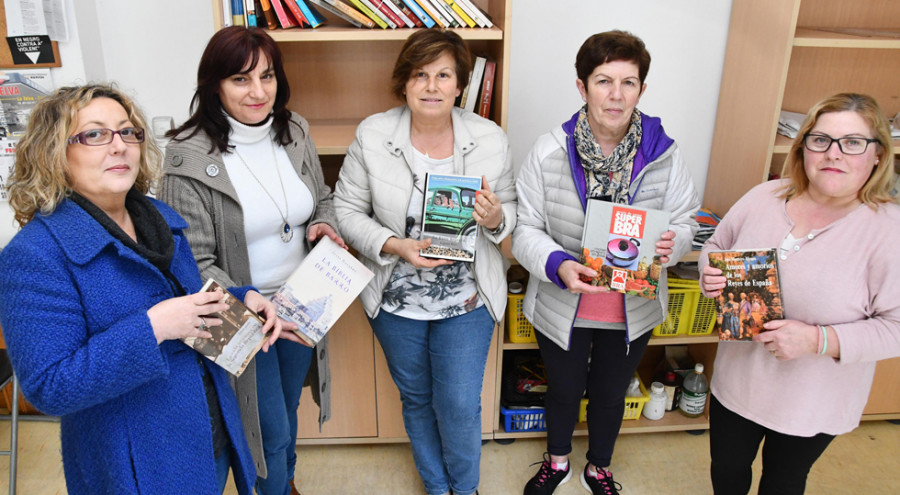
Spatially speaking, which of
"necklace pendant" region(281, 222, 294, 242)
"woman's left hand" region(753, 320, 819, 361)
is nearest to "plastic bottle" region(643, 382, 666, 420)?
"woman's left hand" region(753, 320, 819, 361)

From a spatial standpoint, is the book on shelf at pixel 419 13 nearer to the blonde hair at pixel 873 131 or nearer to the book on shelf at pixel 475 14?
the book on shelf at pixel 475 14

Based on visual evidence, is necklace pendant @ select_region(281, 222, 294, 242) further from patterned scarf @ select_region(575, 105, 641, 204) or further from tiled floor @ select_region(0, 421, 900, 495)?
tiled floor @ select_region(0, 421, 900, 495)

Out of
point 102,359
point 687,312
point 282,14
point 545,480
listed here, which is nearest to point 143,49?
point 282,14

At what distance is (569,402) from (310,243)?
109 centimetres

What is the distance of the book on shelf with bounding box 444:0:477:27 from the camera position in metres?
2.07

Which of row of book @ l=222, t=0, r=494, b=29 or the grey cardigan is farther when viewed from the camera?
row of book @ l=222, t=0, r=494, b=29

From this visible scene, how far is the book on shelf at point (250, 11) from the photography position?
2.06 meters

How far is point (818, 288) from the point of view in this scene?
1530mm

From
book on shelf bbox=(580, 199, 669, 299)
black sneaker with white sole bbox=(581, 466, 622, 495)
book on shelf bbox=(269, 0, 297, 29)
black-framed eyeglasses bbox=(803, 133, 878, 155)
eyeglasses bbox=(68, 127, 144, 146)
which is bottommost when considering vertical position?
black sneaker with white sole bbox=(581, 466, 622, 495)

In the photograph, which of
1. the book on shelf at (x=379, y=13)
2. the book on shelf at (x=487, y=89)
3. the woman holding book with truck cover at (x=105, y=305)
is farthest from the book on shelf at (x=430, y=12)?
the woman holding book with truck cover at (x=105, y=305)

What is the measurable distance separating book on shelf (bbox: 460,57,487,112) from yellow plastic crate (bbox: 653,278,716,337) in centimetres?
107

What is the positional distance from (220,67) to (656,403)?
84.9 inches

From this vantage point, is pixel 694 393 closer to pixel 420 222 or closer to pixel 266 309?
pixel 420 222

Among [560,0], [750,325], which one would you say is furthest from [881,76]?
[750,325]
